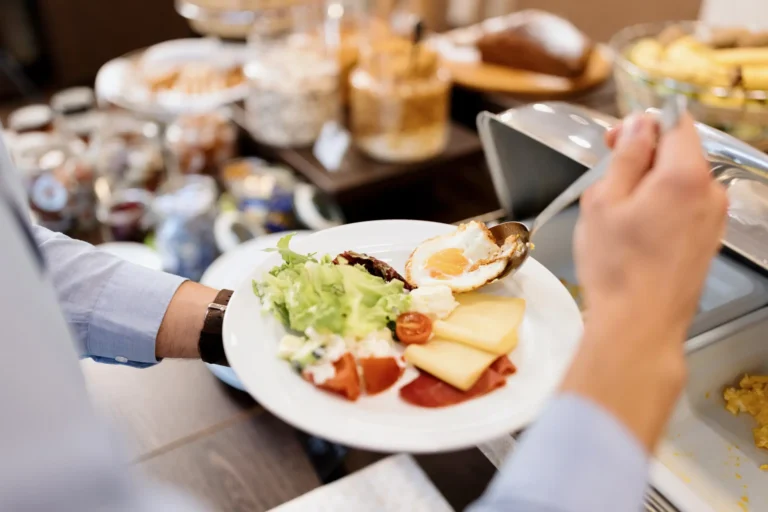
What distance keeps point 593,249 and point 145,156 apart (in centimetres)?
144

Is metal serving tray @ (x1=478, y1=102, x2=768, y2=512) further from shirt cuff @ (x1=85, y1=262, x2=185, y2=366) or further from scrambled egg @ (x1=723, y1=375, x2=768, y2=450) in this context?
Result: shirt cuff @ (x1=85, y1=262, x2=185, y2=366)

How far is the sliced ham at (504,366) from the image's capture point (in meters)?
0.57

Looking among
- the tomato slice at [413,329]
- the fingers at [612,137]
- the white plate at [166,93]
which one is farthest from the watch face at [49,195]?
the fingers at [612,137]

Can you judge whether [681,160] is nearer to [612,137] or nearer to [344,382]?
[612,137]

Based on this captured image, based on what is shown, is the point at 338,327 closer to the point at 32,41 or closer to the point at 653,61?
the point at 653,61

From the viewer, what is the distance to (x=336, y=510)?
2.27ft

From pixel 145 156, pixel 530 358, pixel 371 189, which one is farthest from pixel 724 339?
pixel 145 156

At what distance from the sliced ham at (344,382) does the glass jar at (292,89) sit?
3.56 feet

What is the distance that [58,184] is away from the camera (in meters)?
1.49

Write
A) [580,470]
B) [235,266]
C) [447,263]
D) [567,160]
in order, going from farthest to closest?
1. [235,266]
2. [567,160]
3. [447,263]
4. [580,470]

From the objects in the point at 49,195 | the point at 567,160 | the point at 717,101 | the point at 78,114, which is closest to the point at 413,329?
the point at 567,160

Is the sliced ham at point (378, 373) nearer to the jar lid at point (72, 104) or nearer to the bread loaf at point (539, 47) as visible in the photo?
the bread loaf at point (539, 47)

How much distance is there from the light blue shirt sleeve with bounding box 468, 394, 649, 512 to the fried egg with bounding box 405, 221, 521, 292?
0.27m

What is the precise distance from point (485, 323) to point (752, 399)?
1.45 feet
